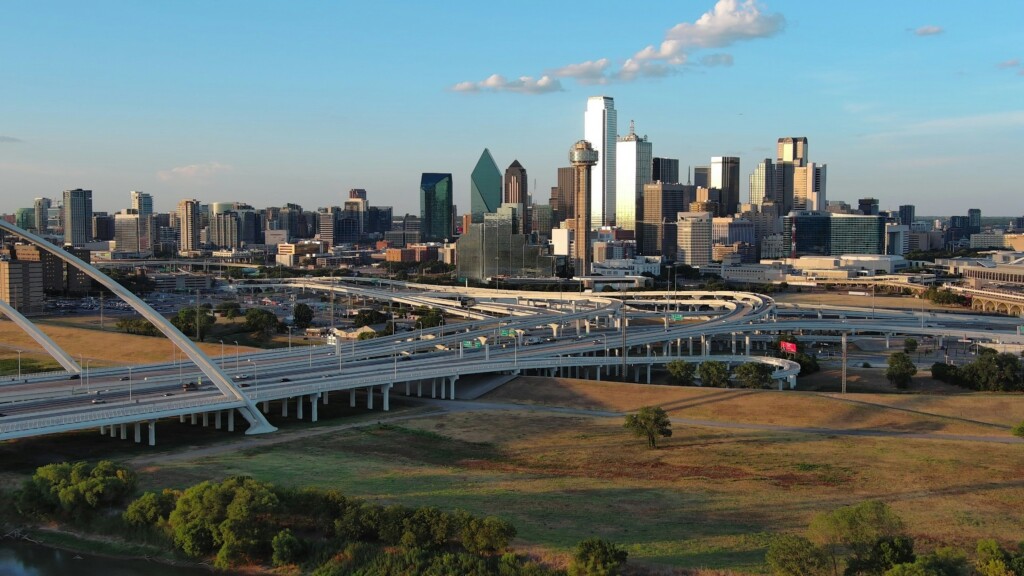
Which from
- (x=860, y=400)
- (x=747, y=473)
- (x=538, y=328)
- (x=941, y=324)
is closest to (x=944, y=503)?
(x=747, y=473)

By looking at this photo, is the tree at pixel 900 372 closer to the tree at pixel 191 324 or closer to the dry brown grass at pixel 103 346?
the dry brown grass at pixel 103 346

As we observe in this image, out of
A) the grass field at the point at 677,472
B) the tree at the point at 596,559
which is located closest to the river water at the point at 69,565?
the grass field at the point at 677,472

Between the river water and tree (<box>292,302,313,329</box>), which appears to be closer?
the river water

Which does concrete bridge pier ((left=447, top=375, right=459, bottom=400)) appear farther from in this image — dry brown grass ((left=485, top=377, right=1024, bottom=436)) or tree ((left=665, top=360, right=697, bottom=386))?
tree ((left=665, top=360, right=697, bottom=386))

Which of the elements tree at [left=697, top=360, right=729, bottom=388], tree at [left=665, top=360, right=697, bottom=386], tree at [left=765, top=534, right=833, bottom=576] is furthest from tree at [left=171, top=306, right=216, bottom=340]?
tree at [left=765, top=534, right=833, bottom=576]

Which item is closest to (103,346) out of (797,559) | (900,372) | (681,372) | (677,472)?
(681,372)

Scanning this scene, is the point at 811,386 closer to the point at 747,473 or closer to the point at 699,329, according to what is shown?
the point at 699,329
